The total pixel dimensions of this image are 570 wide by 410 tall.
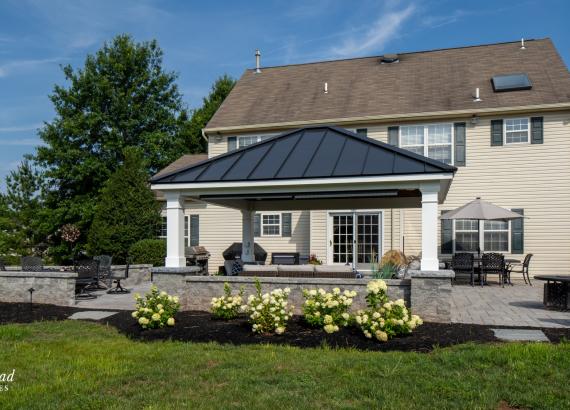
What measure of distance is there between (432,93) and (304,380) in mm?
14738

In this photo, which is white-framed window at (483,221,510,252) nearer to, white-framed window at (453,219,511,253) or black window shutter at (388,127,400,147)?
white-framed window at (453,219,511,253)

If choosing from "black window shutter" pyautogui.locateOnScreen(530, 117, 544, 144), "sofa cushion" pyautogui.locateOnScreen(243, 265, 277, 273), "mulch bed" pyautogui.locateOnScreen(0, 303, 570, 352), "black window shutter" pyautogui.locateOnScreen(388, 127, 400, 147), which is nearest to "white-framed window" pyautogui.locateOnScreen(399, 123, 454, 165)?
"black window shutter" pyautogui.locateOnScreen(388, 127, 400, 147)

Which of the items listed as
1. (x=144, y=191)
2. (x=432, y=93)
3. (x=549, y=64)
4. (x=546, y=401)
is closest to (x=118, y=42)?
(x=144, y=191)

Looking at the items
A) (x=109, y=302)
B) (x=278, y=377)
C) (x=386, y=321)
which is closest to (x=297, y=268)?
(x=386, y=321)

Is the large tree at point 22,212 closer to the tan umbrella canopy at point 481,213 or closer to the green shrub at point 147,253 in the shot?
the green shrub at point 147,253

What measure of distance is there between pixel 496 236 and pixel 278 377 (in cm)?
1322

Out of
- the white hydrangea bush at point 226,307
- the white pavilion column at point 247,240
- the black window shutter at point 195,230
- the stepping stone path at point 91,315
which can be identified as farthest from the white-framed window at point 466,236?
the stepping stone path at point 91,315

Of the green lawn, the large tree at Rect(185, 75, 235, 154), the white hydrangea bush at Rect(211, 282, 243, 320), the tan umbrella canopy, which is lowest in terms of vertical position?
the green lawn

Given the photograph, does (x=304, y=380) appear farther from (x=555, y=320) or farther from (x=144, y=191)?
(x=144, y=191)

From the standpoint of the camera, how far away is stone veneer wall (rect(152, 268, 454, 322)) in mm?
7969

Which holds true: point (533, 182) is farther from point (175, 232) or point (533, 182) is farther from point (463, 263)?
point (175, 232)

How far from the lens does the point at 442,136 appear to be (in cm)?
1677

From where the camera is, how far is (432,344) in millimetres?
6531

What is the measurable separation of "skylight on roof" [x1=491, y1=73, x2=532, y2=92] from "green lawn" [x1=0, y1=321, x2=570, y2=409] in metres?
12.5
